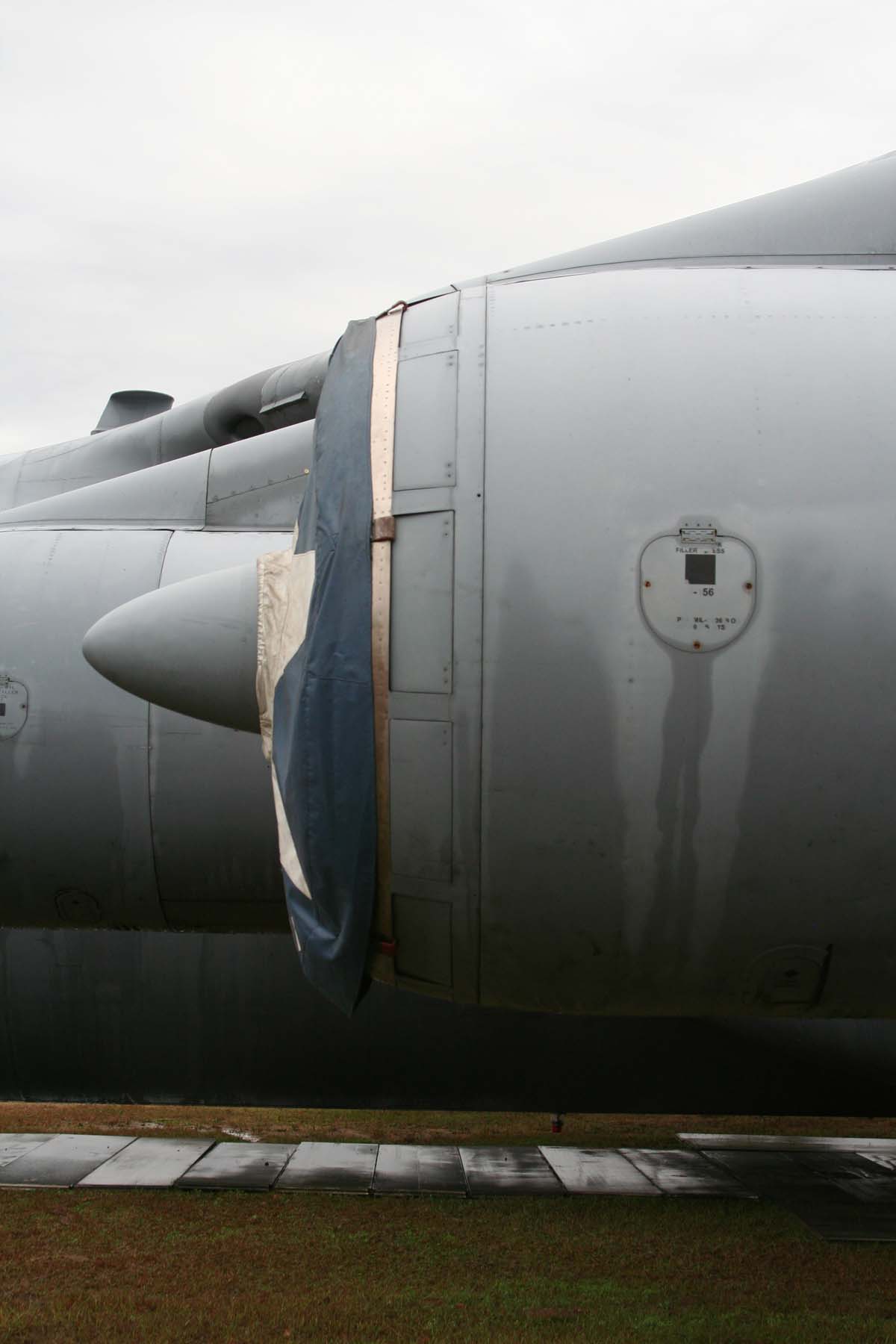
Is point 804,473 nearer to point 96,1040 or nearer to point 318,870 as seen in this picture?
point 318,870

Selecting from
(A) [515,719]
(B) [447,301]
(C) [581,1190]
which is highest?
(B) [447,301]

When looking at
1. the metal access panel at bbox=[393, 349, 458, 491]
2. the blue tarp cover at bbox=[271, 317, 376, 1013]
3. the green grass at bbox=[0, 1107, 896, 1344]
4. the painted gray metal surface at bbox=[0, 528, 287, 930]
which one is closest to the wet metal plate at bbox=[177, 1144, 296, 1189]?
the green grass at bbox=[0, 1107, 896, 1344]

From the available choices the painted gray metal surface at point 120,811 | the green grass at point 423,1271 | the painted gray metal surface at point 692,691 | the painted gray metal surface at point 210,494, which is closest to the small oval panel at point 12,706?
the painted gray metal surface at point 120,811

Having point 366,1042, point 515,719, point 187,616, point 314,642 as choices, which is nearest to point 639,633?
point 515,719

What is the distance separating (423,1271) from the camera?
5.88 meters

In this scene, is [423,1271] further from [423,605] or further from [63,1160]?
[423,605]

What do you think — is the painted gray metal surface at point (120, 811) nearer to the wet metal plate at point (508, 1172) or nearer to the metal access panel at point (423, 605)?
the metal access panel at point (423, 605)

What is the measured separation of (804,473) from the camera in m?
3.78

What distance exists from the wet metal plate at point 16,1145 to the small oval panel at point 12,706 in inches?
137

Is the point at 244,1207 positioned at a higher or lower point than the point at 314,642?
lower

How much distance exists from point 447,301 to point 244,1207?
16.8 feet

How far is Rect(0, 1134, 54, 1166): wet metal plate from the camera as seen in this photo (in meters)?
7.98

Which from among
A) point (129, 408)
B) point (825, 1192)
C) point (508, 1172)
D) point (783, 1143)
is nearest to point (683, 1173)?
point (825, 1192)

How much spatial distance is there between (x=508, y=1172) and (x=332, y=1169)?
3.74ft
